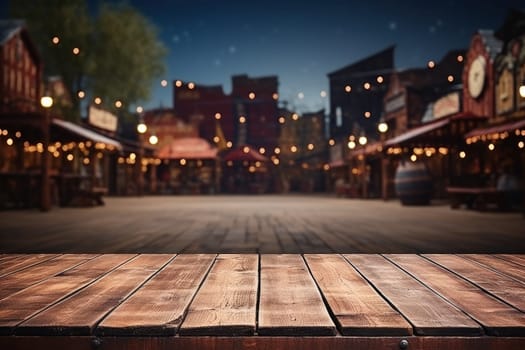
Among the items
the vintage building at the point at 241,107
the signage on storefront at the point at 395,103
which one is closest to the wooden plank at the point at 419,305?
the signage on storefront at the point at 395,103

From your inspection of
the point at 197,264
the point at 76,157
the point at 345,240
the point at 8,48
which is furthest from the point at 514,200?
the point at 76,157

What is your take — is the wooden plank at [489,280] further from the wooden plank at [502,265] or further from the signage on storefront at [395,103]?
the signage on storefront at [395,103]

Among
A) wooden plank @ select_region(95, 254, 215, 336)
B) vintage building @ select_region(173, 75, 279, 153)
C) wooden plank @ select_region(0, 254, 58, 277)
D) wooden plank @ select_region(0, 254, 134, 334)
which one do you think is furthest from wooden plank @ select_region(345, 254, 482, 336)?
vintage building @ select_region(173, 75, 279, 153)

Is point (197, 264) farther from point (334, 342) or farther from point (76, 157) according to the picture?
point (76, 157)

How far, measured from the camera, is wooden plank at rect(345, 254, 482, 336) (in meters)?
1.71

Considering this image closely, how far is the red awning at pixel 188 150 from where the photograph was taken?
2988 cm

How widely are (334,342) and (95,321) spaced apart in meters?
0.95

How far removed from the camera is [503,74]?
13672 mm

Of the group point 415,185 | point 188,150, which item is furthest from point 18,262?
point 188,150

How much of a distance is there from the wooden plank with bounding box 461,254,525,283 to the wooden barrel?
10370 millimetres

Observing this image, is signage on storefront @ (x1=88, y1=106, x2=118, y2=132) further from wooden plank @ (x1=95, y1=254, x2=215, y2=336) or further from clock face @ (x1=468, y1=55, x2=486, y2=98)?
wooden plank @ (x1=95, y1=254, x2=215, y2=336)

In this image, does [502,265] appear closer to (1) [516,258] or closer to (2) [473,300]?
A: (1) [516,258]

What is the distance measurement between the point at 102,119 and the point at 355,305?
Result: 2458 centimetres

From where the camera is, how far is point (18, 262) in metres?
3.35
